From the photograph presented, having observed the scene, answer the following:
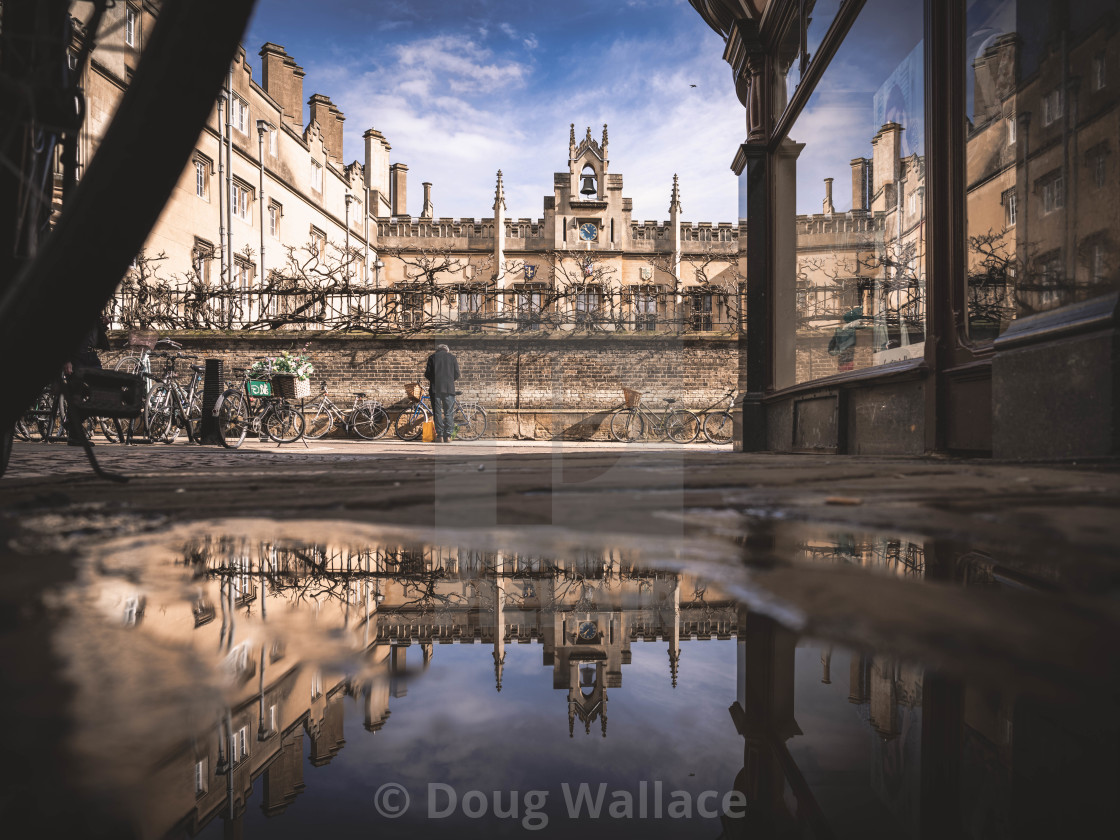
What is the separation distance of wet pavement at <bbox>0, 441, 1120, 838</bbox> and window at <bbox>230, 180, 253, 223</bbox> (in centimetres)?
2325

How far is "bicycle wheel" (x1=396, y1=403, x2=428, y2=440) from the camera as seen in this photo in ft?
49.1

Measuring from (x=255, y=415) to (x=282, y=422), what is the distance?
3.38ft

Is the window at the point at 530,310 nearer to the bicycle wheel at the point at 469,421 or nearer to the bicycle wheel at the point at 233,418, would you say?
the bicycle wheel at the point at 469,421

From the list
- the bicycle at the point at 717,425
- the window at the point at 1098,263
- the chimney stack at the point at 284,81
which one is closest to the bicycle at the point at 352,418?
the bicycle at the point at 717,425

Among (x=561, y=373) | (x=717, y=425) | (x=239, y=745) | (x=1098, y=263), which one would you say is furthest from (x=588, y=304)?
(x=239, y=745)

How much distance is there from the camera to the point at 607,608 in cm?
91

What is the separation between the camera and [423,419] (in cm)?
1495

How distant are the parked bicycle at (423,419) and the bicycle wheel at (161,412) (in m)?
6.12

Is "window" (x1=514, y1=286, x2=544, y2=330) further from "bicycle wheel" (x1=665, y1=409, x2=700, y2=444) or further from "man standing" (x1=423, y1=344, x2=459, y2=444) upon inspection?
"bicycle wheel" (x1=665, y1=409, x2=700, y2=444)

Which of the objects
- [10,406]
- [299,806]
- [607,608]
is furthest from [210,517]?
[299,806]

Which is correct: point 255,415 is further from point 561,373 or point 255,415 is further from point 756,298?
point 756,298

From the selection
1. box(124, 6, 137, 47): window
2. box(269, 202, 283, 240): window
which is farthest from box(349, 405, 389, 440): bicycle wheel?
box(124, 6, 137, 47): window

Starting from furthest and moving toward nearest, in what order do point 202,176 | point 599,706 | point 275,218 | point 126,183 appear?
point 275,218
point 202,176
point 126,183
point 599,706

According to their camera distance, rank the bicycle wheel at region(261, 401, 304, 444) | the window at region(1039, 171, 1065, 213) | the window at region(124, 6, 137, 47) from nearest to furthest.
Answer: the window at region(124, 6, 137, 47) < the window at region(1039, 171, 1065, 213) < the bicycle wheel at region(261, 401, 304, 444)
